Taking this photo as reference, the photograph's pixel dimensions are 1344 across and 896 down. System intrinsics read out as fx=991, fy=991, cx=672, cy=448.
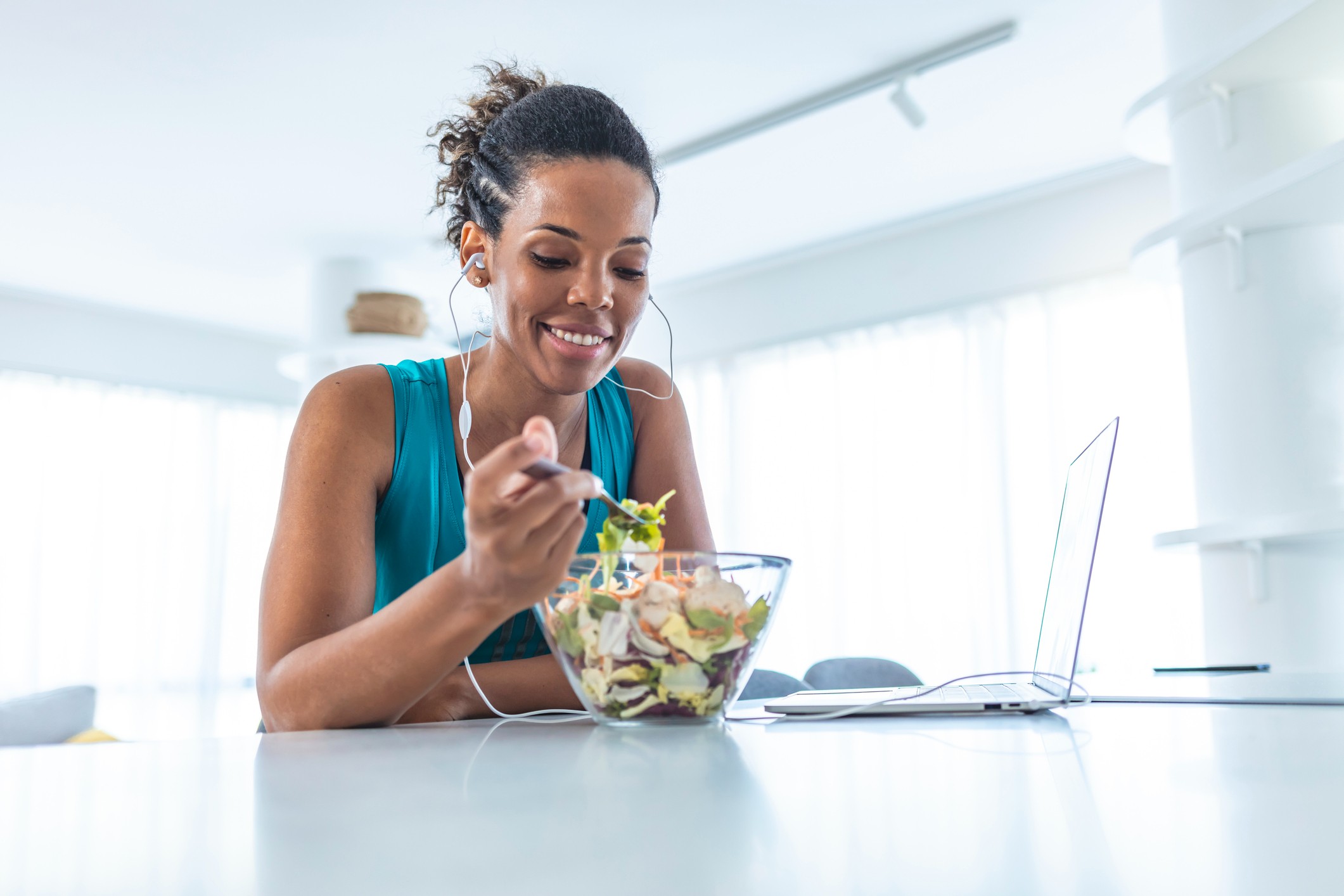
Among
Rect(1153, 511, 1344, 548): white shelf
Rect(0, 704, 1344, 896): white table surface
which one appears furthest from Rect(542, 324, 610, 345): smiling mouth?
Rect(1153, 511, 1344, 548): white shelf

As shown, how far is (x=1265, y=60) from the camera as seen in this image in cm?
234

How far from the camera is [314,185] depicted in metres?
4.37

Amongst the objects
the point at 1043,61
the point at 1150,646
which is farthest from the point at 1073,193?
the point at 1150,646

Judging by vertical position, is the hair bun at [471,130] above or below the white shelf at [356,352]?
below

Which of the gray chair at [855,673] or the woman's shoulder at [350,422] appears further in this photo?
the gray chair at [855,673]

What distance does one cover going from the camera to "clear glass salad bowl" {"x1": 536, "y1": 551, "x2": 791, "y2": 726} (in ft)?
2.38

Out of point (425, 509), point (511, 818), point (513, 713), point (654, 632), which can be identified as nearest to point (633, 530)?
point (654, 632)

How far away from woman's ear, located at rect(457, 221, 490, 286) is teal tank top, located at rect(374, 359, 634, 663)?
142 millimetres

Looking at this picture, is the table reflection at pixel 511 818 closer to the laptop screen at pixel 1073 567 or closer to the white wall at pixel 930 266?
the laptop screen at pixel 1073 567

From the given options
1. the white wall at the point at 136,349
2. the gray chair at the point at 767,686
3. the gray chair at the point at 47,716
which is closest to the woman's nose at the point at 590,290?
the gray chair at the point at 767,686

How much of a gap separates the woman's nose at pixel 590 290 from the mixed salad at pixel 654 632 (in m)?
0.47

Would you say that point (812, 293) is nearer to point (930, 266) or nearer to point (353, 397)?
point (930, 266)

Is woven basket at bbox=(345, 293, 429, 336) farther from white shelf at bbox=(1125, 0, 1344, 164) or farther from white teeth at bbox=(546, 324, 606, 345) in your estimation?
white teeth at bbox=(546, 324, 606, 345)

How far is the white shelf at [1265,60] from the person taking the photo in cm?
216
